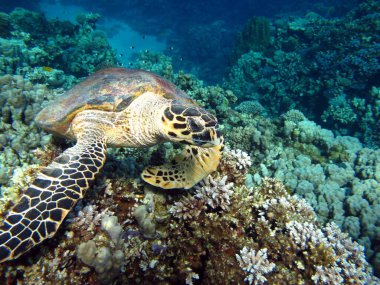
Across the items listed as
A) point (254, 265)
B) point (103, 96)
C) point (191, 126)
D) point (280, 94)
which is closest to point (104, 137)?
point (103, 96)

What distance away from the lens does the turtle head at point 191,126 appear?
7.93ft

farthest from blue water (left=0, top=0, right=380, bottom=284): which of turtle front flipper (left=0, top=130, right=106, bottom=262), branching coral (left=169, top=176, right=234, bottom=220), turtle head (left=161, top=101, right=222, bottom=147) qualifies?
turtle head (left=161, top=101, right=222, bottom=147)

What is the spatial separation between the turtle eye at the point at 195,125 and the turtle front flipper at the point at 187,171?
1.80 feet

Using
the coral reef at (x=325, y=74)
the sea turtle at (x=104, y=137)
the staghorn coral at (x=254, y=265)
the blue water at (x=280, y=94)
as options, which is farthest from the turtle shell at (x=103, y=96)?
the coral reef at (x=325, y=74)

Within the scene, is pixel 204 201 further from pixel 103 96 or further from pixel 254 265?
pixel 103 96

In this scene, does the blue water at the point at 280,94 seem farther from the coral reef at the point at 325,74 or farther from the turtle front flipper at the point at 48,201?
the turtle front flipper at the point at 48,201

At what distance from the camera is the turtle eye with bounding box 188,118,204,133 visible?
7.92 ft

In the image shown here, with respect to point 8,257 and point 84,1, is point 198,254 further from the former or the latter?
point 84,1

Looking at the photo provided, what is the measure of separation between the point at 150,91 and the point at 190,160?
113cm

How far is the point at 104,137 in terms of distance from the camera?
3.10 m

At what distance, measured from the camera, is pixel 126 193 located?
9.36 ft

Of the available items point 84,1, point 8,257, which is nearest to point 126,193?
point 8,257

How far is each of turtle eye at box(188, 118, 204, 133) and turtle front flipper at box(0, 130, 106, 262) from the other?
41.5 inches

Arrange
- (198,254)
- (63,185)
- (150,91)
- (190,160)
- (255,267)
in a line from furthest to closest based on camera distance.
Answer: (150,91), (190,160), (198,254), (255,267), (63,185)
